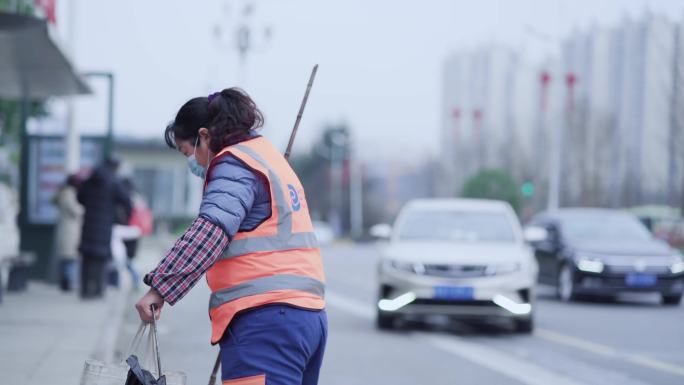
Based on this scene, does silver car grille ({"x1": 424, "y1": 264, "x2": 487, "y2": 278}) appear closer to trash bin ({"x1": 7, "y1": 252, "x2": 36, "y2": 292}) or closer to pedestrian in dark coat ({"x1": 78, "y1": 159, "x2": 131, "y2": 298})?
pedestrian in dark coat ({"x1": 78, "y1": 159, "x2": 131, "y2": 298})

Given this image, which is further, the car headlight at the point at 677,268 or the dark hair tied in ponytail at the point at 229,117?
the car headlight at the point at 677,268

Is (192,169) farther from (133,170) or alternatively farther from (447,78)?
(447,78)

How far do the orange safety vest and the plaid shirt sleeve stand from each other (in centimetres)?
9

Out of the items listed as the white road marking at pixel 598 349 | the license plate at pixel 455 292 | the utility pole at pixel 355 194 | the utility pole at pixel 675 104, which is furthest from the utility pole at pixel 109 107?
the utility pole at pixel 355 194

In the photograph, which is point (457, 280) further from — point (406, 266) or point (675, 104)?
point (675, 104)

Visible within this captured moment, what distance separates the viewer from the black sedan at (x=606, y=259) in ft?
55.6

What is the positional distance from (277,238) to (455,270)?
8728 mm

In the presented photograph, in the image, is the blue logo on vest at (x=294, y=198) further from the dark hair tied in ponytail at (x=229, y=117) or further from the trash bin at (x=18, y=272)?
the trash bin at (x=18, y=272)

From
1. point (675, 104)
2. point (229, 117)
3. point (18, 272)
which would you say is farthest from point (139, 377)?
point (675, 104)

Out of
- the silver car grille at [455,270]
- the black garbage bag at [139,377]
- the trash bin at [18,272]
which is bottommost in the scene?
the trash bin at [18,272]

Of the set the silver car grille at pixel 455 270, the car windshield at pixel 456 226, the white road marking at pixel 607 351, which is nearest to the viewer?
the white road marking at pixel 607 351

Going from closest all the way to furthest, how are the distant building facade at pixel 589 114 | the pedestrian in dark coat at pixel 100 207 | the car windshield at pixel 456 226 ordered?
the car windshield at pixel 456 226
the pedestrian in dark coat at pixel 100 207
the distant building facade at pixel 589 114

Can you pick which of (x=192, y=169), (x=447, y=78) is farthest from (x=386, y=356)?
(x=447, y=78)

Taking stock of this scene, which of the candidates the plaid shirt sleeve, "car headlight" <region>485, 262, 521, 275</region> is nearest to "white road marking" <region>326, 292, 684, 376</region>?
"car headlight" <region>485, 262, 521, 275</region>
